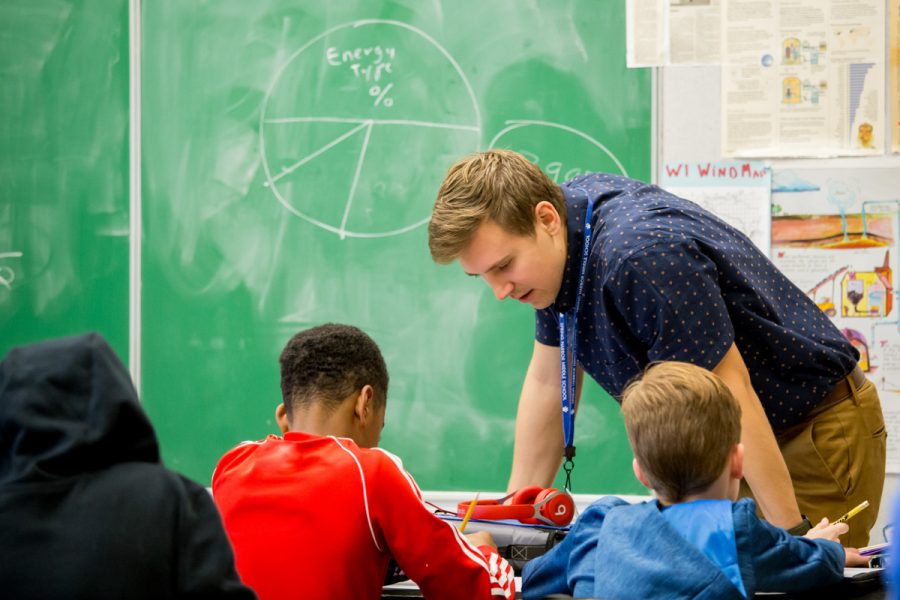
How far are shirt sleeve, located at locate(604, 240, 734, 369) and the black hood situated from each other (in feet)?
2.95

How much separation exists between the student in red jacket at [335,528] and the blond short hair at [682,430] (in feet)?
1.15

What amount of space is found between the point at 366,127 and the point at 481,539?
1.89m

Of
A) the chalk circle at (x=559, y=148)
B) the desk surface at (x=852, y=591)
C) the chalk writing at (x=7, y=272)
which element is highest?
the chalk circle at (x=559, y=148)

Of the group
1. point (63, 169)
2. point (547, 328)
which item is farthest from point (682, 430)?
point (63, 169)

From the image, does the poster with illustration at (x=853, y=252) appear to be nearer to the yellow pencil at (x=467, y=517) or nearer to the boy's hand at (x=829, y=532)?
the boy's hand at (x=829, y=532)

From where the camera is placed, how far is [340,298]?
3502 mm

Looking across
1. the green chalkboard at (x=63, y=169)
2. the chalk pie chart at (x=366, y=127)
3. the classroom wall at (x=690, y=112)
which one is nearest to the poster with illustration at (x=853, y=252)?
the classroom wall at (x=690, y=112)

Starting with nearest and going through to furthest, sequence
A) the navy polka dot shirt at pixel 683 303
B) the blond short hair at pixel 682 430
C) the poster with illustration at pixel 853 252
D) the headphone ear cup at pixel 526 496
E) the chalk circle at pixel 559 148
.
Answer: the blond short hair at pixel 682 430 < the navy polka dot shirt at pixel 683 303 < the headphone ear cup at pixel 526 496 < the poster with illustration at pixel 853 252 < the chalk circle at pixel 559 148

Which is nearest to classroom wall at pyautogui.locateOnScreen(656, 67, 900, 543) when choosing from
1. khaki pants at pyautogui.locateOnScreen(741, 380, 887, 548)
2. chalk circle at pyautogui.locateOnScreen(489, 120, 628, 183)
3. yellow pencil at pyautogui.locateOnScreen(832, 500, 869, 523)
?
chalk circle at pyautogui.locateOnScreen(489, 120, 628, 183)

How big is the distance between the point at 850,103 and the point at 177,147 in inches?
86.7

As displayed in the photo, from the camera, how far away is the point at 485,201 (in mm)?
1919

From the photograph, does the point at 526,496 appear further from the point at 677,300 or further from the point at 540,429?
the point at 677,300

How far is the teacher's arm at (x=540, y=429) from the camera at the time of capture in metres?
2.35

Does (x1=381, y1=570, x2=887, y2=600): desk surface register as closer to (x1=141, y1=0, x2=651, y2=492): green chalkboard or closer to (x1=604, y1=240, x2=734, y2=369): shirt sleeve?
(x1=604, y1=240, x2=734, y2=369): shirt sleeve
